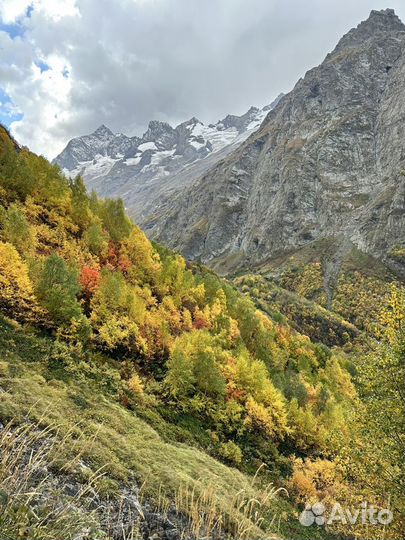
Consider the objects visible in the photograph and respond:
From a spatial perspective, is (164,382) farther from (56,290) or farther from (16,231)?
(16,231)

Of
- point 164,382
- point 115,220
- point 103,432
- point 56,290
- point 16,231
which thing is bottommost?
point 164,382

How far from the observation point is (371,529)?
17.8m

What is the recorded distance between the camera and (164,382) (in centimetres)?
3375

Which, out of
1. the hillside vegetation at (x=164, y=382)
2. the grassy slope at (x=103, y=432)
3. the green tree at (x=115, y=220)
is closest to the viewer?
the grassy slope at (x=103, y=432)

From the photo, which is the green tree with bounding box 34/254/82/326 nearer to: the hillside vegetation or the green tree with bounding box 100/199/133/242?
the hillside vegetation

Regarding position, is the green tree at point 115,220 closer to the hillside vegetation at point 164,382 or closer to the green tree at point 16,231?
the hillside vegetation at point 164,382

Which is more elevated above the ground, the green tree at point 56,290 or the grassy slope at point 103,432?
the green tree at point 56,290

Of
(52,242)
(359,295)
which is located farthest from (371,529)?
(359,295)

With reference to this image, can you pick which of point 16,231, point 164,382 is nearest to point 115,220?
point 16,231

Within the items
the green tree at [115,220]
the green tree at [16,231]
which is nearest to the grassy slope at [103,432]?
the green tree at [16,231]

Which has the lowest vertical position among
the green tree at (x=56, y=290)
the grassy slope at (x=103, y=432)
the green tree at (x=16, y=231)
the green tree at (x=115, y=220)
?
the grassy slope at (x=103, y=432)

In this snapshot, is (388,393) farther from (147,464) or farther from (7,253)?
(7,253)

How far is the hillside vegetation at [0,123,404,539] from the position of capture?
16641 millimetres

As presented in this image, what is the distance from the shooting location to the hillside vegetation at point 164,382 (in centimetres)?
1664
